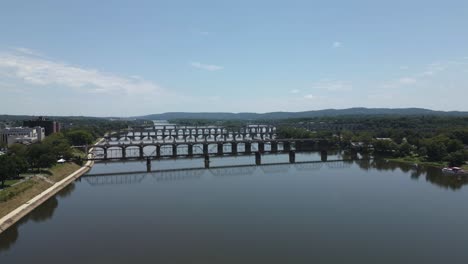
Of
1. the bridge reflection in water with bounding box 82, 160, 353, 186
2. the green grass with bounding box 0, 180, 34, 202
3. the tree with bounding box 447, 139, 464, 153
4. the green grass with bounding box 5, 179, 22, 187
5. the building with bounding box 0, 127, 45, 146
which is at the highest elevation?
the building with bounding box 0, 127, 45, 146

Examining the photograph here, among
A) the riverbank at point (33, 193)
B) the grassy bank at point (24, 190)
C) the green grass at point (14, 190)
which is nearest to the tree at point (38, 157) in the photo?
the grassy bank at point (24, 190)

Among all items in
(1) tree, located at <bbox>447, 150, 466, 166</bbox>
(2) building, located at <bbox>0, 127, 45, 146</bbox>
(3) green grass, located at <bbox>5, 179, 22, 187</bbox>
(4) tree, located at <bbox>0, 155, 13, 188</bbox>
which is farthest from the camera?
(2) building, located at <bbox>0, 127, 45, 146</bbox>

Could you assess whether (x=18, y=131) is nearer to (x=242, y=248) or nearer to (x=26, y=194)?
(x=26, y=194)

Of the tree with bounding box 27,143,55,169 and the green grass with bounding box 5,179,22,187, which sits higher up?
the tree with bounding box 27,143,55,169

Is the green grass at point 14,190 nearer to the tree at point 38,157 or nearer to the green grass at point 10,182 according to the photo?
the green grass at point 10,182

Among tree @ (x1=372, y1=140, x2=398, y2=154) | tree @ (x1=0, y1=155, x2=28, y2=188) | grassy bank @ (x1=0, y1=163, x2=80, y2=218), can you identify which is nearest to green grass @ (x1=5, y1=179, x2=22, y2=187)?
tree @ (x1=0, y1=155, x2=28, y2=188)

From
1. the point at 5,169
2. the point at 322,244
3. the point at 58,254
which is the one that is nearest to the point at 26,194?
the point at 5,169

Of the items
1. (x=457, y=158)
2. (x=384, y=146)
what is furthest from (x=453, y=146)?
(x=384, y=146)

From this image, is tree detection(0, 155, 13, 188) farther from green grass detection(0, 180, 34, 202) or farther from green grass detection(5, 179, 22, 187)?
green grass detection(0, 180, 34, 202)
